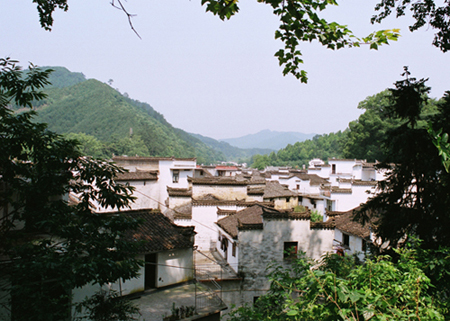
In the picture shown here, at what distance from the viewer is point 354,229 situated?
49.0 ft

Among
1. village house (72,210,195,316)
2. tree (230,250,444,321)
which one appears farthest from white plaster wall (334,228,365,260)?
tree (230,250,444,321)

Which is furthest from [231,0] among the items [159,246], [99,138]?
[99,138]

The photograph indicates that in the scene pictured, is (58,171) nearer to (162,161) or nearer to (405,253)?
(405,253)

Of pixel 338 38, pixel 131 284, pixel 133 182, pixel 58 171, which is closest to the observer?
pixel 338 38

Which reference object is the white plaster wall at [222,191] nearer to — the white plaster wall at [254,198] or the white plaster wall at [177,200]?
the white plaster wall at [254,198]

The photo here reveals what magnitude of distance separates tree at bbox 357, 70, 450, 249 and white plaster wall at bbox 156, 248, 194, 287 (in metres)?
6.51

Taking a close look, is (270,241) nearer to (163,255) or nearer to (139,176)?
(163,255)

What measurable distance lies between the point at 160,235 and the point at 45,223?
6748mm

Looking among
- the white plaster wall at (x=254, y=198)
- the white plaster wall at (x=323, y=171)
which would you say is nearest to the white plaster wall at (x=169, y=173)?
the white plaster wall at (x=254, y=198)

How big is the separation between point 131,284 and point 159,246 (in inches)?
58.8

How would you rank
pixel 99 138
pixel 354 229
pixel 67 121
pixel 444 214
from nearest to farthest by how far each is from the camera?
pixel 444 214 < pixel 354 229 < pixel 99 138 < pixel 67 121

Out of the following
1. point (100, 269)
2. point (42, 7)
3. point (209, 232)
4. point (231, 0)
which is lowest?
point (209, 232)

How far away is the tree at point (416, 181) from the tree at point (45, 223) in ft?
20.1

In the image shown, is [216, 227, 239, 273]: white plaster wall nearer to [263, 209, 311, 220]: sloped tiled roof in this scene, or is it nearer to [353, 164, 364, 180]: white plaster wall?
[263, 209, 311, 220]: sloped tiled roof
